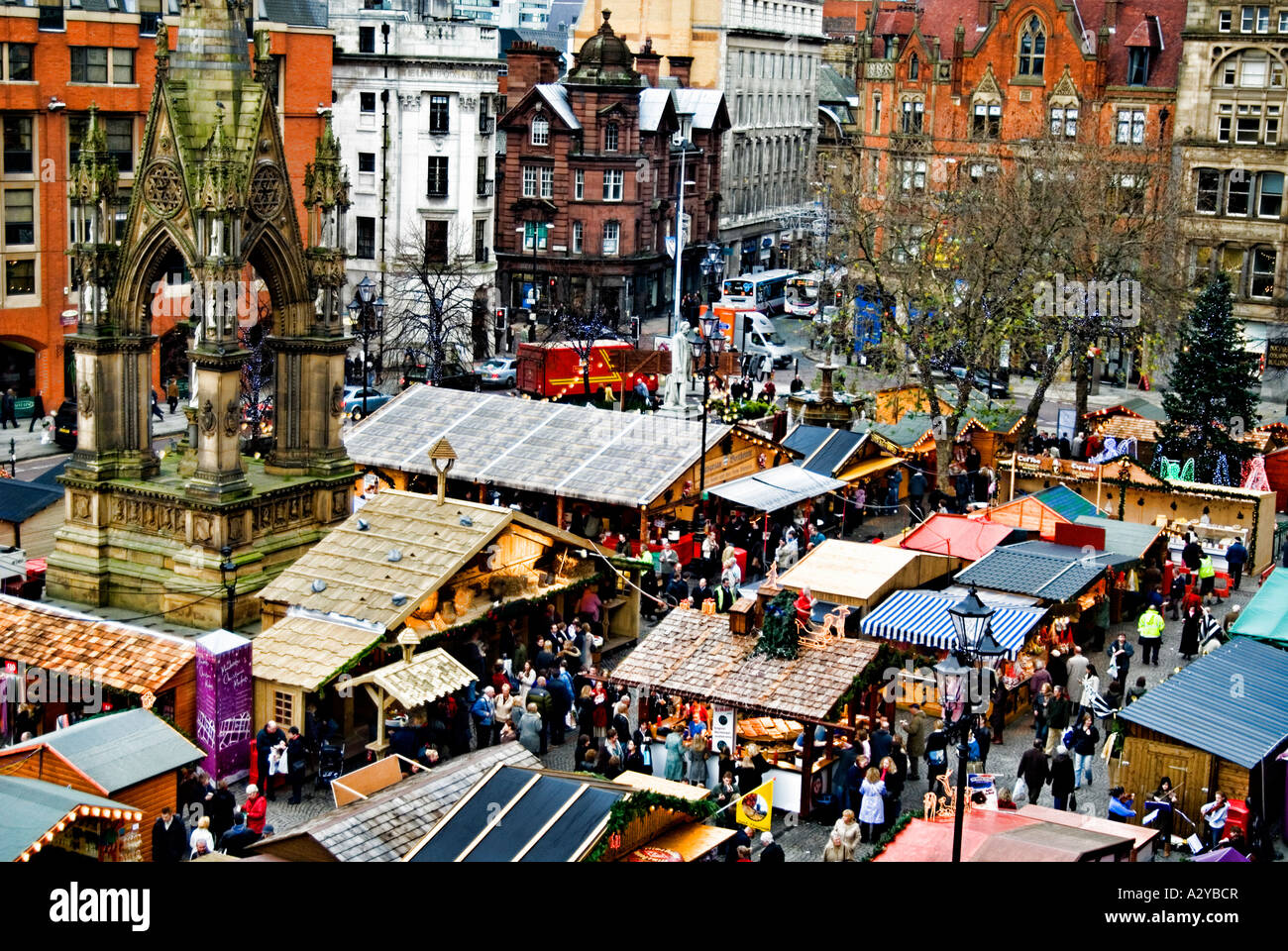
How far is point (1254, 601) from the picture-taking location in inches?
Result: 1227

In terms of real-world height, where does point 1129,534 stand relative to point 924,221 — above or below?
below

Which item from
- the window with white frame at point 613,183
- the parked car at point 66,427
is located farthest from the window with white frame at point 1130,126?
the parked car at point 66,427

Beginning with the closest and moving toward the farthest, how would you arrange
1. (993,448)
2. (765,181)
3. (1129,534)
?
(1129,534), (993,448), (765,181)

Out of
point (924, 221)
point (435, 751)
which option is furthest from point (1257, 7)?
point (435, 751)

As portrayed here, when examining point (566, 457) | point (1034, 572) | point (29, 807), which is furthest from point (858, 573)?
point (29, 807)

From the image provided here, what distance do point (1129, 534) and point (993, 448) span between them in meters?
12.1

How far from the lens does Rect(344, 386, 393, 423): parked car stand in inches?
2159

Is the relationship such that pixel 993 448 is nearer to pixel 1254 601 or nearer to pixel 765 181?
pixel 1254 601

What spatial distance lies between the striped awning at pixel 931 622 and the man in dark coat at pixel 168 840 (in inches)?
514

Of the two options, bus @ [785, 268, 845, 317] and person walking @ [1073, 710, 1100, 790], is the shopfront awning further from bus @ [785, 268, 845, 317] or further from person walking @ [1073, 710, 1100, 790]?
bus @ [785, 268, 845, 317]

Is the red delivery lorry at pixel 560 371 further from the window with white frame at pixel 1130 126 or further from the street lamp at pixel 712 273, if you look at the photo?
the window with white frame at pixel 1130 126

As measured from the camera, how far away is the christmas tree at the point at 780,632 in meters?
26.7

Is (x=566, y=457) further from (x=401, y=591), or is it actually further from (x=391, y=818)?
(x=391, y=818)
